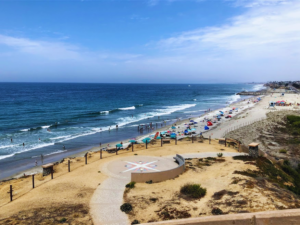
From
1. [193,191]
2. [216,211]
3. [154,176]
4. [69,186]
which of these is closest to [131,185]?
[154,176]

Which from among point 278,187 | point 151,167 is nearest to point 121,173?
point 151,167

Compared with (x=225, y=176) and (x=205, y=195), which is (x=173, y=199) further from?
(x=225, y=176)

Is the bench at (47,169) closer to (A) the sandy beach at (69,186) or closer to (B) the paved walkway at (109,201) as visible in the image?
(A) the sandy beach at (69,186)

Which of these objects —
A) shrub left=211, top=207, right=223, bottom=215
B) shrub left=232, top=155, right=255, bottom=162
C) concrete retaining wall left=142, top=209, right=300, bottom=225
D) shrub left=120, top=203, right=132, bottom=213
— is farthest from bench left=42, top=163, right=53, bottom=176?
shrub left=232, top=155, right=255, bottom=162

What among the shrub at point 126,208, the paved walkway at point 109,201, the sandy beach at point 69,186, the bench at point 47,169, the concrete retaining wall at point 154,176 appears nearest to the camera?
the paved walkway at point 109,201

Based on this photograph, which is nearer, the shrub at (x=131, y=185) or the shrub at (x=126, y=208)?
the shrub at (x=126, y=208)

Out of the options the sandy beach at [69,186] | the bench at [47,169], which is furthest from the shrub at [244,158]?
the bench at [47,169]
